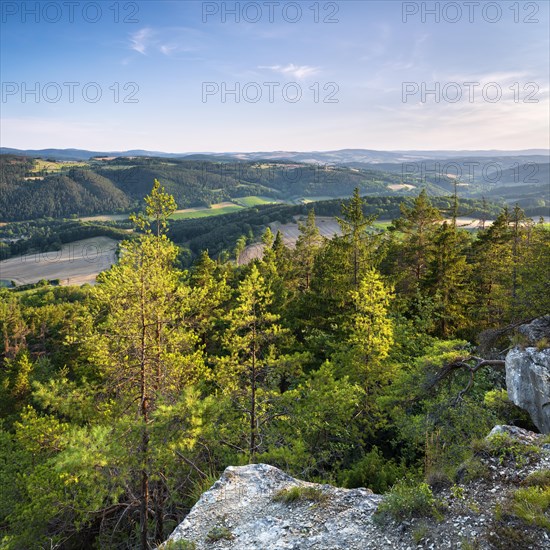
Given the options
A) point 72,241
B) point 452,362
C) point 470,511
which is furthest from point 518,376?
point 72,241

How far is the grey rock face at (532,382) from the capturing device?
10.9m

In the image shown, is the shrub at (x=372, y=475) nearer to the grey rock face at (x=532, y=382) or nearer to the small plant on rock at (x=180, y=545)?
the grey rock face at (x=532, y=382)

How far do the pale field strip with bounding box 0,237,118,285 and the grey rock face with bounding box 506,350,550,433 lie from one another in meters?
134

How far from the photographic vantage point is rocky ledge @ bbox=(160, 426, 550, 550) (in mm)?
7285

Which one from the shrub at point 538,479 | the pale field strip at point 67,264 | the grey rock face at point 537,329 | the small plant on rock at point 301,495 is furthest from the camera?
the pale field strip at point 67,264

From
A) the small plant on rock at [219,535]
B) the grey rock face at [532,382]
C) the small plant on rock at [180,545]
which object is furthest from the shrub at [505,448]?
the small plant on rock at [180,545]

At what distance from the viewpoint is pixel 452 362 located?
14.3 m

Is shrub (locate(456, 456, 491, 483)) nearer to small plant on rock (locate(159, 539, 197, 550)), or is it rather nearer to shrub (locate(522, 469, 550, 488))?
shrub (locate(522, 469, 550, 488))

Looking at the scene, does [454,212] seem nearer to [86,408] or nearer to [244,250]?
[86,408]

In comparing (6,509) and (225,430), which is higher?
(225,430)

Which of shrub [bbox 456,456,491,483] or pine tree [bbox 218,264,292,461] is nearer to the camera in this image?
shrub [bbox 456,456,491,483]

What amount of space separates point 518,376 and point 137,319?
12446 millimetres

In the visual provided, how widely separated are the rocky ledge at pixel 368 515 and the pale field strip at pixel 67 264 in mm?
132948

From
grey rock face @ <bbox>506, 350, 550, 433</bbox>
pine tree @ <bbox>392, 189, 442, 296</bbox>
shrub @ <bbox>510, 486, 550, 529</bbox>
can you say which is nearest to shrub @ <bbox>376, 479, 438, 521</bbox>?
shrub @ <bbox>510, 486, 550, 529</bbox>
